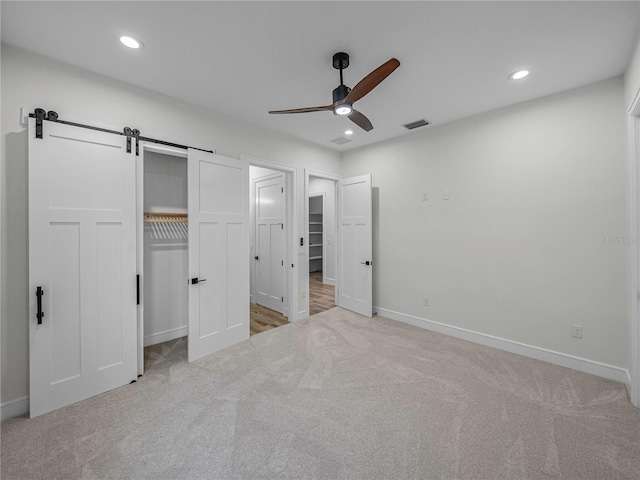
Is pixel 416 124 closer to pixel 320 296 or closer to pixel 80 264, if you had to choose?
pixel 320 296

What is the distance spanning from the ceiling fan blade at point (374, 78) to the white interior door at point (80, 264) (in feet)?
6.69

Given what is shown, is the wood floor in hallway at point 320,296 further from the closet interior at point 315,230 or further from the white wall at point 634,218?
the white wall at point 634,218

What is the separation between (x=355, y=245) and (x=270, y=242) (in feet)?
4.76

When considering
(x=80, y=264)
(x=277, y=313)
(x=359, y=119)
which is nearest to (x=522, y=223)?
(x=359, y=119)

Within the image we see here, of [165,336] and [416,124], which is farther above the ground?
[416,124]

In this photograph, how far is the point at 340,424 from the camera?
193cm

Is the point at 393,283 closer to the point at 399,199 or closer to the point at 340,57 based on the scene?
the point at 399,199

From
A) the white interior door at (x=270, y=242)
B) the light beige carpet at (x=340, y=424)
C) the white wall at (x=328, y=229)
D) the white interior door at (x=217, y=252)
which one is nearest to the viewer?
the light beige carpet at (x=340, y=424)

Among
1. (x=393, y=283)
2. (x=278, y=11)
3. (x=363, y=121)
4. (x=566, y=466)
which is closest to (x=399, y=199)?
(x=393, y=283)

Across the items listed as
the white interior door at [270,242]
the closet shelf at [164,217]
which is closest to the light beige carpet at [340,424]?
the closet shelf at [164,217]

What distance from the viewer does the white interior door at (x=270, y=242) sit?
173 inches

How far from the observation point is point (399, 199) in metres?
4.09

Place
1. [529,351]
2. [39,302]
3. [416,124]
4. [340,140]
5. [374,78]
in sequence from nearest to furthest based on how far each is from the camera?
1. [374,78]
2. [39,302]
3. [529,351]
4. [416,124]
5. [340,140]

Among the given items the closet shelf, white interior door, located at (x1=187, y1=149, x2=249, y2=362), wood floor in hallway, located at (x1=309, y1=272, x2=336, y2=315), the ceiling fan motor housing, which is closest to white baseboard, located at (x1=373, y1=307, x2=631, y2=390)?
wood floor in hallway, located at (x1=309, y1=272, x2=336, y2=315)
